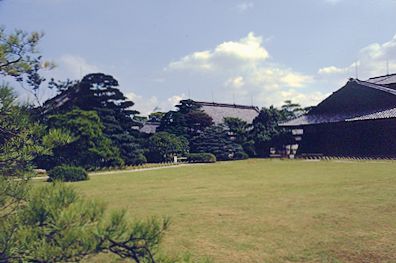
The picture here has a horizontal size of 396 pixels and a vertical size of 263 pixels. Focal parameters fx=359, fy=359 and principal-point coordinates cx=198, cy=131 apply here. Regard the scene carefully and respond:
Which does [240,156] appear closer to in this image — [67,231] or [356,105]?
[356,105]

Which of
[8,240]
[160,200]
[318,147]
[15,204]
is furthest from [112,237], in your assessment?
[318,147]

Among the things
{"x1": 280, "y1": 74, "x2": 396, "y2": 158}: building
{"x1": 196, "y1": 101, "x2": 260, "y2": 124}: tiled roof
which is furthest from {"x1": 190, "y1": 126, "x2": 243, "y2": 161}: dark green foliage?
{"x1": 196, "y1": 101, "x2": 260, "y2": 124}: tiled roof

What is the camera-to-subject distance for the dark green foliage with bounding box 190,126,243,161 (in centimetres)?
2800

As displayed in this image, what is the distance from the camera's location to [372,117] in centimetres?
2369

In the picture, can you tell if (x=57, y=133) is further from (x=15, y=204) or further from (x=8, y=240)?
(x=8, y=240)

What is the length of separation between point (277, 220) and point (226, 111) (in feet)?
109

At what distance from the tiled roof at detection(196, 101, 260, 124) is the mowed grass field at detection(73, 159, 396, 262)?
26577mm

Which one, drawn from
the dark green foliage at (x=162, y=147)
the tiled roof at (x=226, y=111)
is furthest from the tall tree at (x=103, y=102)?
the tiled roof at (x=226, y=111)

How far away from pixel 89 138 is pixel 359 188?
1264 centimetres

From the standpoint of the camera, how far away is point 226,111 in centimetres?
3906

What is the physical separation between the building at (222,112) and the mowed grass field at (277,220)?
2601cm

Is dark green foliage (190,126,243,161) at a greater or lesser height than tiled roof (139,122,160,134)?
lesser

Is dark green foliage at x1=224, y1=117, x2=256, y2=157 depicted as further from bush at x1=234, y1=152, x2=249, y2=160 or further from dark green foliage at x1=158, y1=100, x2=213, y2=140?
dark green foliage at x1=158, y1=100, x2=213, y2=140

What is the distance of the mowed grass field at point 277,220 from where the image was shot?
14.7 feet
